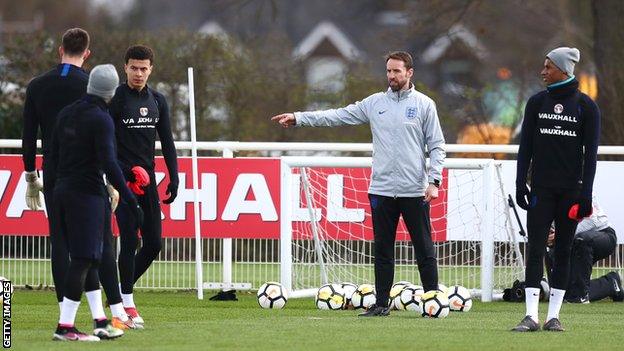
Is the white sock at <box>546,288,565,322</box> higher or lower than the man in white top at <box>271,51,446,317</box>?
lower

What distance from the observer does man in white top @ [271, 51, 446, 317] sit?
12594 mm

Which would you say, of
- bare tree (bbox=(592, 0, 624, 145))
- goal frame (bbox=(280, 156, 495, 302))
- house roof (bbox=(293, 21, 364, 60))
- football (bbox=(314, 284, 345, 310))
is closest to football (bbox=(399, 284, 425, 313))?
football (bbox=(314, 284, 345, 310))

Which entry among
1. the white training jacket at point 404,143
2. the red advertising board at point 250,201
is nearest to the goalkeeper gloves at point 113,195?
the white training jacket at point 404,143

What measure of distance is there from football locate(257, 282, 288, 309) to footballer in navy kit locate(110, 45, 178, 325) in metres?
2.27

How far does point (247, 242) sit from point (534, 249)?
532 cm

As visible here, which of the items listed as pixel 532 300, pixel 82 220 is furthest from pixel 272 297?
pixel 82 220

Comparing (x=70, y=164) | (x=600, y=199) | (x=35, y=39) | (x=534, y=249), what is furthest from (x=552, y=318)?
(x=35, y=39)

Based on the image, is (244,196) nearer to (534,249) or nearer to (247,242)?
(247,242)

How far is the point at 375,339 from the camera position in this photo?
10.5 metres

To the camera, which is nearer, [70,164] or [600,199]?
[70,164]

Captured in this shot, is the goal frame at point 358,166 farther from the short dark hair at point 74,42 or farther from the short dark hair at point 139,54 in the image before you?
the short dark hair at point 74,42

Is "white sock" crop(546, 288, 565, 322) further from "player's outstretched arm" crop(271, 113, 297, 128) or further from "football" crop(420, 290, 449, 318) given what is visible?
"player's outstretched arm" crop(271, 113, 297, 128)

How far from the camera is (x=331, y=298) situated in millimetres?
13625

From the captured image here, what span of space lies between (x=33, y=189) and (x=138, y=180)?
29.7 inches
